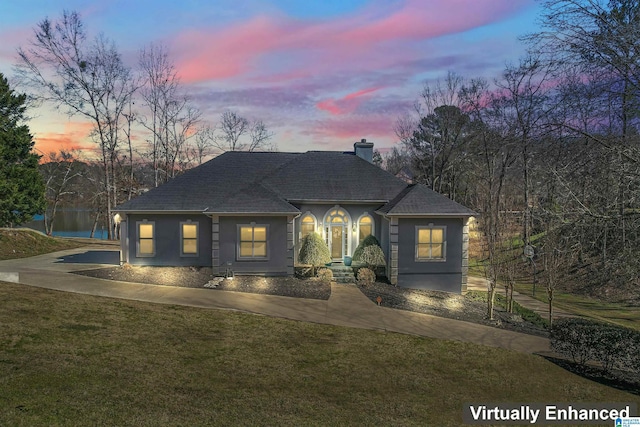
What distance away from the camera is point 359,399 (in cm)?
799

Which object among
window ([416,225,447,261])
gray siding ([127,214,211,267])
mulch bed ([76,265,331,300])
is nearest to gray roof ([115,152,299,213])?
gray siding ([127,214,211,267])

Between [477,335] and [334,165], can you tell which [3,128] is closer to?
[334,165]

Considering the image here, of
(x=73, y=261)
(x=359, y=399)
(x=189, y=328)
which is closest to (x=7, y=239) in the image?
(x=73, y=261)

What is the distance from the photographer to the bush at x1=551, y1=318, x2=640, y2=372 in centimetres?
963

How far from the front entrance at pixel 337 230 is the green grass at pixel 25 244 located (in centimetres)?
1928

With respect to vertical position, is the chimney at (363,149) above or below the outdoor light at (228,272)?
above

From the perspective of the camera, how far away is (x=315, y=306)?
1455 cm

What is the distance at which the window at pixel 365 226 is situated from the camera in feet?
69.0

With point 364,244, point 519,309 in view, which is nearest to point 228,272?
point 364,244

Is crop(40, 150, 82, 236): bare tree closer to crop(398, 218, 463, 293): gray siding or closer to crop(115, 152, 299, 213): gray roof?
crop(115, 152, 299, 213): gray roof

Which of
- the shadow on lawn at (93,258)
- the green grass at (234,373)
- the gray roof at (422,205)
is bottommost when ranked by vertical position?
the green grass at (234,373)

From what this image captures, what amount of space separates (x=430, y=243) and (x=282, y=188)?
870cm

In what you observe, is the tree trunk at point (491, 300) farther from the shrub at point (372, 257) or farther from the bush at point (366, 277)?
the shrub at point (372, 257)

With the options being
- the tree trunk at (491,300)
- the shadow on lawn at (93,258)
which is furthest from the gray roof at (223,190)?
the tree trunk at (491,300)
